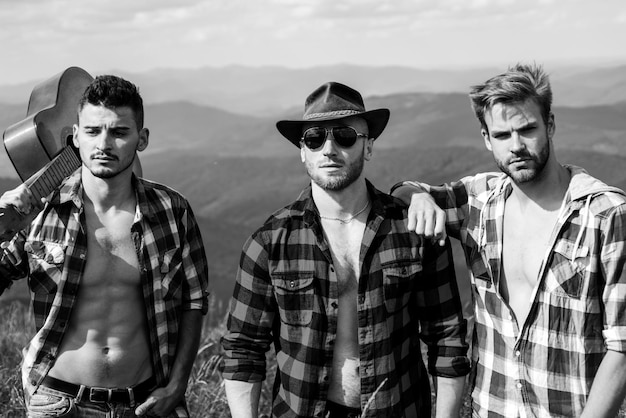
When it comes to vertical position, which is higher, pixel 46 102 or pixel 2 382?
pixel 46 102

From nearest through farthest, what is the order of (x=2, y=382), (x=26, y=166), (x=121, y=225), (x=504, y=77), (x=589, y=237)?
(x=589, y=237) < (x=504, y=77) < (x=121, y=225) < (x=26, y=166) < (x=2, y=382)

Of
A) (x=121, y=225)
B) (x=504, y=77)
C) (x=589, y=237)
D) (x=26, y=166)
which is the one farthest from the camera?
(x=26, y=166)

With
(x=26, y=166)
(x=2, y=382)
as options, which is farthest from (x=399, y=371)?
(x=2, y=382)

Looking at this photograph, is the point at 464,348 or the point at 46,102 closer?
the point at 464,348

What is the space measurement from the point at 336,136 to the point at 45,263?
4.65 ft

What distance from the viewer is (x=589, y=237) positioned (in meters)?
3.04

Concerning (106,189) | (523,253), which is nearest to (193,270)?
(106,189)

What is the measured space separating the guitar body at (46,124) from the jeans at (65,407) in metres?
1.13

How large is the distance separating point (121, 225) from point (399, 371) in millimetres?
1453

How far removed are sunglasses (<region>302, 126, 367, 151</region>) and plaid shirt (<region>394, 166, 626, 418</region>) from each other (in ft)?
2.53

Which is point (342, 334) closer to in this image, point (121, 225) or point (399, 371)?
point (399, 371)

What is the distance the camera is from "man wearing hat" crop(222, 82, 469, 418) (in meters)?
3.10

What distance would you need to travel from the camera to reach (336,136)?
316cm

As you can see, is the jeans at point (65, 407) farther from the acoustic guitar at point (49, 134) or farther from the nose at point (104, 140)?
the nose at point (104, 140)
